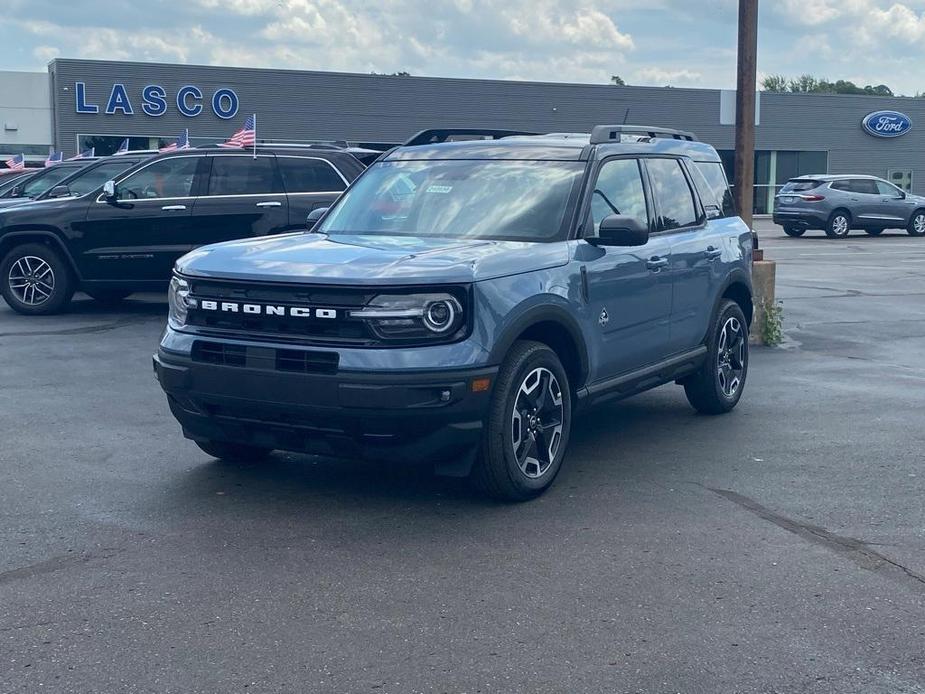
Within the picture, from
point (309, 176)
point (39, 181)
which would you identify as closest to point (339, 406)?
point (309, 176)

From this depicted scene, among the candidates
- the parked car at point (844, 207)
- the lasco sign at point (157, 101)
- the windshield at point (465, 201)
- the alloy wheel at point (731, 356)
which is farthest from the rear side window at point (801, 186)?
the windshield at point (465, 201)

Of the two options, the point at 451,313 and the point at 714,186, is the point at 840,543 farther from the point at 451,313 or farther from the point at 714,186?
the point at 714,186

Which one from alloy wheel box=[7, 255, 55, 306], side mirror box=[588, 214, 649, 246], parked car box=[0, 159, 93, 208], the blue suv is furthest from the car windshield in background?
side mirror box=[588, 214, 649, 246]

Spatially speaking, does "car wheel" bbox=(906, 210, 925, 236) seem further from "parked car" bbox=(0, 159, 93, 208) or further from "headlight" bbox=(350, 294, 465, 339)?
"headlight" bbox=(350, 294, 465, 339)

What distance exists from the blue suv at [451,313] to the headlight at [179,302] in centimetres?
1

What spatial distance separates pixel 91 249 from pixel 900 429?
8.92 metres

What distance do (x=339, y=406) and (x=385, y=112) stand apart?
39.7 metres

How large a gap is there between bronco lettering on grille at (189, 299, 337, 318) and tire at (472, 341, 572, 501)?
908 mm

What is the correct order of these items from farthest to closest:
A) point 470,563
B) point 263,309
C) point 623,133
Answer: point 623,133
point 263,309
point 470,563

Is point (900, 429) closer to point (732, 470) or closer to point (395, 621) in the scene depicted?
point (732, 470)

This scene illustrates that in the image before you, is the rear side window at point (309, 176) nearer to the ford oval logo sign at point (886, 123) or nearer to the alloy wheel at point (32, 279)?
the alloy wheel at point (32, 279)

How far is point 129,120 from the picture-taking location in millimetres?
40469

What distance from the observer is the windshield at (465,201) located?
6652 millimetres

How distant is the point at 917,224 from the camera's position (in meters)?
34.9
